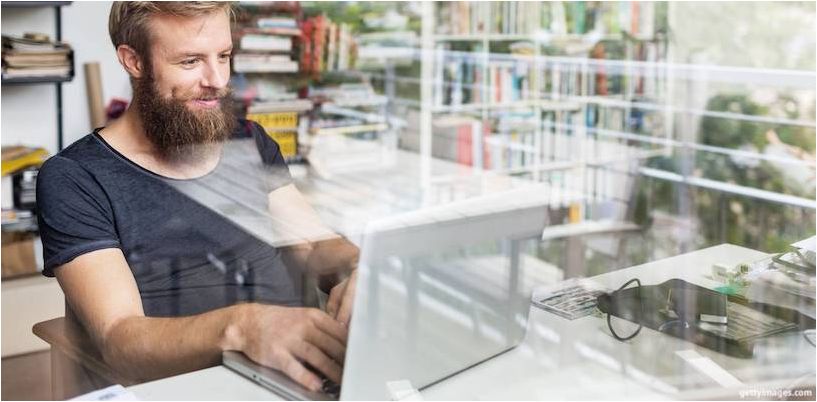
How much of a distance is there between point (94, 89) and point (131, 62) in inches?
7.5

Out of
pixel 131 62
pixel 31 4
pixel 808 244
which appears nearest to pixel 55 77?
Result: pixel 31 4

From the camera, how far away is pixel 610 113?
448cm

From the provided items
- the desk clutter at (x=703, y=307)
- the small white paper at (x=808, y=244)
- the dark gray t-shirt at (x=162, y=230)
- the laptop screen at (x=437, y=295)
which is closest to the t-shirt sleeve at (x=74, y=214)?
the dark gray t-shirt at (x=162, y=230)

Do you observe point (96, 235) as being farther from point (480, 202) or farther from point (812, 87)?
point (812, 87)

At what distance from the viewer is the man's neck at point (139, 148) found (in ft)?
5.24

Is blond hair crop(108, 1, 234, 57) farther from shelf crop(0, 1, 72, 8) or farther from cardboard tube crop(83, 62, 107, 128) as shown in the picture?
shelf crop(0, 1, 72, 8)

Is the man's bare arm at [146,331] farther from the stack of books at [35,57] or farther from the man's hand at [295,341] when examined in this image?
the stack of books at [35,57]

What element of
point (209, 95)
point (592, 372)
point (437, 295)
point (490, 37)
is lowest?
point (592, 372)

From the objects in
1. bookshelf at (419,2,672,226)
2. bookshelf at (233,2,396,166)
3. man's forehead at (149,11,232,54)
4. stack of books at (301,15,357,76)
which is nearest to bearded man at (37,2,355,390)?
man's forehead at (149,11,232,54)

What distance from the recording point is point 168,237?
1647 millimetres

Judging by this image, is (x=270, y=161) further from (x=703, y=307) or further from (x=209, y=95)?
(x=703, y=307)

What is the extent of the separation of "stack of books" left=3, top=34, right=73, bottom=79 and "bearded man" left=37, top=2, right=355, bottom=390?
0.93ft

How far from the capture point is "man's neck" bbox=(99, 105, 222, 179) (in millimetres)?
1596

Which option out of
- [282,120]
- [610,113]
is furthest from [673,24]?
[282,120]
